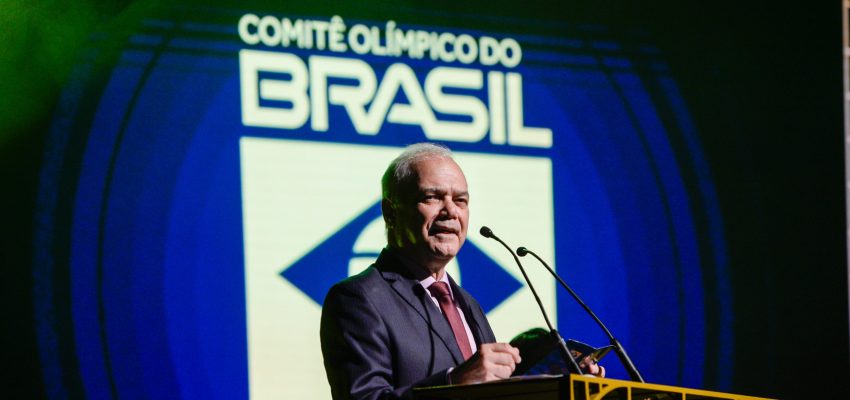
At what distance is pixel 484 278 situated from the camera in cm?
506

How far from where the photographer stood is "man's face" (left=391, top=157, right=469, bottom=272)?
361 cm

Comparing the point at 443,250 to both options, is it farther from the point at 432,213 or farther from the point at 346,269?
the point at 346,269

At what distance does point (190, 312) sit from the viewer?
4410 mm

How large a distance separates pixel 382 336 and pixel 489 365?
0.56 metres

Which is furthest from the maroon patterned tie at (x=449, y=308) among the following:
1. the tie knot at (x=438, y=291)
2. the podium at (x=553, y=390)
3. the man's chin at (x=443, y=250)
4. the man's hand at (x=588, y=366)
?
the podium at (x=553, y=390)

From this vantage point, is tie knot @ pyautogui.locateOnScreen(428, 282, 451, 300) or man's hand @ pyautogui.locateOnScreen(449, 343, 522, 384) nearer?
man's hand @ pyautogui.locateOnScreen(449, 343, 522, 384)

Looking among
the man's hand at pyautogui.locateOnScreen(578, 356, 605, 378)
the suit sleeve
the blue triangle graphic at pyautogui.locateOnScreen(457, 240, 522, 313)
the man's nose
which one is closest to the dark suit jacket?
the suit sleeve

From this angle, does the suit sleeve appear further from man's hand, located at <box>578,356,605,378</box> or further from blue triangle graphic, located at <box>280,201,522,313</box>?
blue triangle graphic, located at <box>280,201,522,313</box>

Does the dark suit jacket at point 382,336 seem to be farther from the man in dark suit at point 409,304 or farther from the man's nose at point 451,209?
the man's nose at point 451,209

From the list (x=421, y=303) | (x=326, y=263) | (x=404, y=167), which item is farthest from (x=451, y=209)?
(x=326, y=263)

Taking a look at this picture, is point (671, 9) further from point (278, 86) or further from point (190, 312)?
point (190, 312)

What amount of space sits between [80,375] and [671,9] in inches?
133

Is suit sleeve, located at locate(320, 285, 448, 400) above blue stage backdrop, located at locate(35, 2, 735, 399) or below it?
below

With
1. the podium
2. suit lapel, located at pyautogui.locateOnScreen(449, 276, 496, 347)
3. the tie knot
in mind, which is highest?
the tie knot
